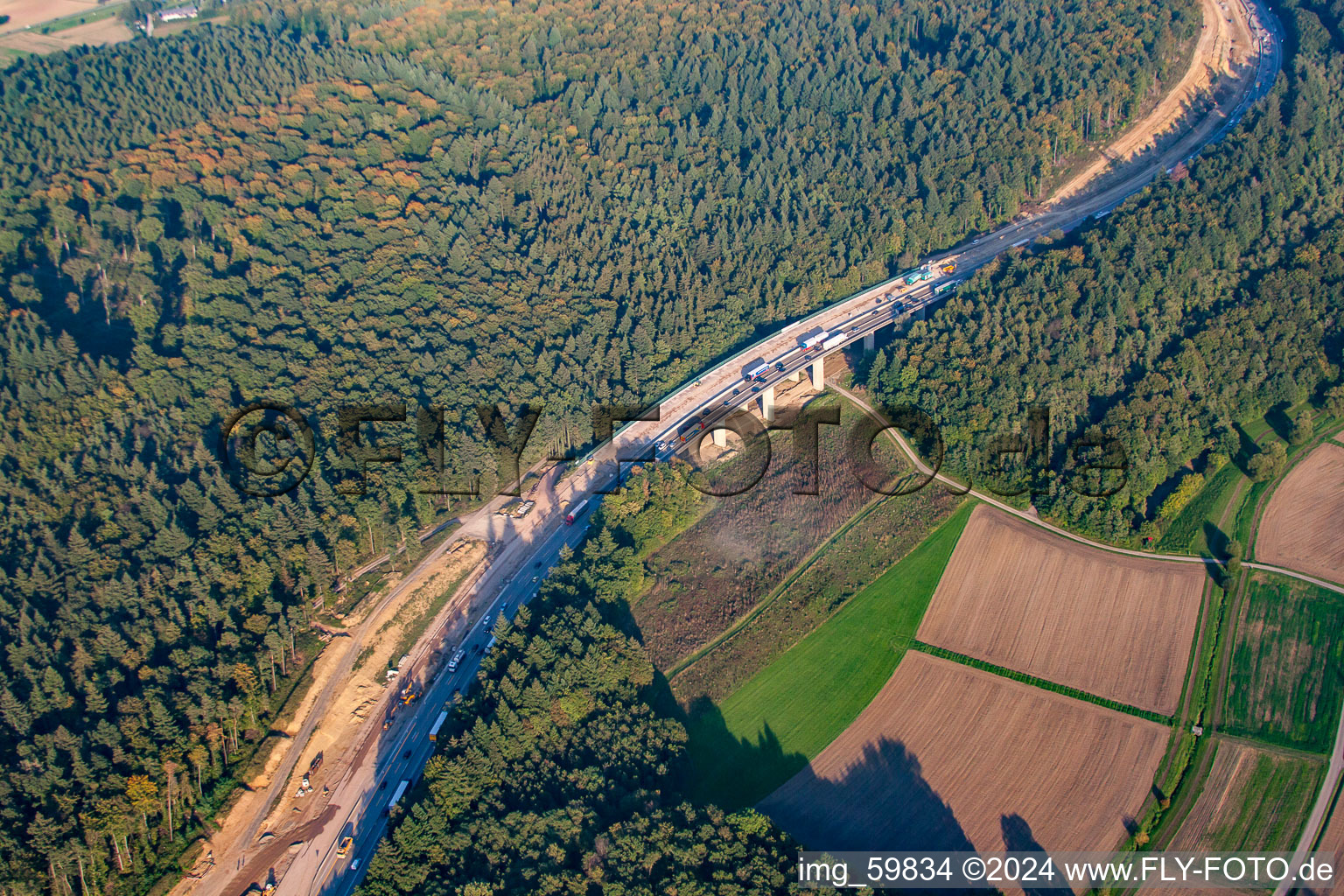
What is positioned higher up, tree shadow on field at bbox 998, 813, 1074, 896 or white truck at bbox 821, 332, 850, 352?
white truck at bbox 821, 332, 850, 352

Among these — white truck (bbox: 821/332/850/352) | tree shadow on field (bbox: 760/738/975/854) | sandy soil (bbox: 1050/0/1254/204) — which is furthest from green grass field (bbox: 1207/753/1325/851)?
sandy soil (bbox: 1050/0/1254/204)

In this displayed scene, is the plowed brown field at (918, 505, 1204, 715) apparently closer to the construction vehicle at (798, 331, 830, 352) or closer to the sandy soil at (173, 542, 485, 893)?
the construction vehicle at (798, 331, 830, 352)

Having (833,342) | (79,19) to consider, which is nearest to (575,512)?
(833,342)

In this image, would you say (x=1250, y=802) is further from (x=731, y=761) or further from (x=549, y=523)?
(x=549, y=523)

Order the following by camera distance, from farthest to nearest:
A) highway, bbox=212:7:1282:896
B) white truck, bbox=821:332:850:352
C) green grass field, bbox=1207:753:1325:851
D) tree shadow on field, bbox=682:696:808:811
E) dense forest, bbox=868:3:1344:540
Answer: white truck, bbox=821:332:850:352, dense forest, bbox=868:3:1344:540, tree shadow on field, bbox=682:696:808:811, highway, bbox=212:7:1282:896, green grass field, bbox=1207:753:1325:851

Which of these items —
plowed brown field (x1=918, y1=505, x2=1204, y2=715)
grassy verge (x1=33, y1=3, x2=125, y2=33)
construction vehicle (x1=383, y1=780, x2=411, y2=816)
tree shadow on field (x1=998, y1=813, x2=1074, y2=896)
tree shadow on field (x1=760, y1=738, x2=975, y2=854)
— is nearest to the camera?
tree shadow on field (x1=998, y1=813, x2=1074, y2=896)

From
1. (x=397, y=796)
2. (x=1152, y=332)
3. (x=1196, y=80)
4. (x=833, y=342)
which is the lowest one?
(x=397, y=796)

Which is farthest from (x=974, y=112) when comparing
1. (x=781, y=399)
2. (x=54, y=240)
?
(x=54, y=240)

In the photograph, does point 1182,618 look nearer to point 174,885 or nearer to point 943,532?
point 943,532
